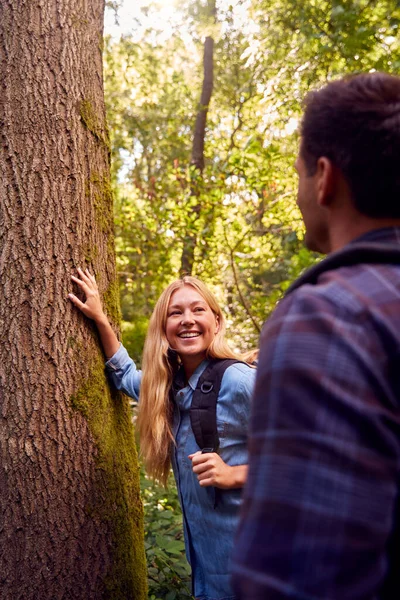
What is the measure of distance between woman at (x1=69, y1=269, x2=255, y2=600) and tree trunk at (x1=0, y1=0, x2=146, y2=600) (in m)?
0.15

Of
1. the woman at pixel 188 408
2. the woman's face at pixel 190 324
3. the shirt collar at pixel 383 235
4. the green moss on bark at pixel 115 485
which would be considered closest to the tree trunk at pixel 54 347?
the green moss on bark at pixel 115 485

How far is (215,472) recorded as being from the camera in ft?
6.75

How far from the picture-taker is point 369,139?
1.07m

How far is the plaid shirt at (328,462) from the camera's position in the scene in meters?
0.83

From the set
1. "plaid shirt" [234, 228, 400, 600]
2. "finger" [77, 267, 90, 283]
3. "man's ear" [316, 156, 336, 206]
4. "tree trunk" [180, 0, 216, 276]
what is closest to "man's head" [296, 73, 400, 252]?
"man's ear" [316, 156, 336, 206]

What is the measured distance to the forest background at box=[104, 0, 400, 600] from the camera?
6080 millimetres

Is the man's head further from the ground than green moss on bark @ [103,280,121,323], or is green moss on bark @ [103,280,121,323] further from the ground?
the man's head

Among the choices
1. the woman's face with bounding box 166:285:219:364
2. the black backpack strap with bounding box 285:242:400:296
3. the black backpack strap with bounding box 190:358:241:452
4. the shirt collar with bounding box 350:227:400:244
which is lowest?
the black backpack strap with bounding box 190:358:241:452

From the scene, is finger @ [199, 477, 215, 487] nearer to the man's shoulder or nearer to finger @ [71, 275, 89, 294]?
finger @ [71, 275, 89, 294]

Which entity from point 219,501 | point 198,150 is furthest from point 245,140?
point 219,501

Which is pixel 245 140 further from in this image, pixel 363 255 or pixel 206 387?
pixel 363 255

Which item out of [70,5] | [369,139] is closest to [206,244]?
[70,5]

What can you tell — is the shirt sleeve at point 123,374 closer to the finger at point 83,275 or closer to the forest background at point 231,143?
the finger at point 83,275

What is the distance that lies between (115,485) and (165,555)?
3.35ft
